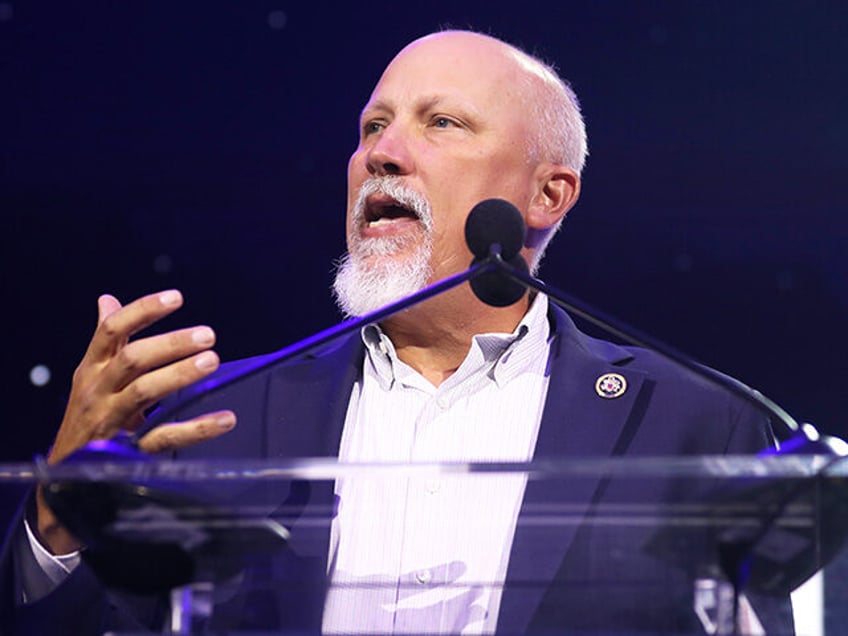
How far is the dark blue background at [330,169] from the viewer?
238 centimetres

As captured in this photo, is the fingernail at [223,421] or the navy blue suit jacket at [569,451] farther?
the fingernail at [223,421]

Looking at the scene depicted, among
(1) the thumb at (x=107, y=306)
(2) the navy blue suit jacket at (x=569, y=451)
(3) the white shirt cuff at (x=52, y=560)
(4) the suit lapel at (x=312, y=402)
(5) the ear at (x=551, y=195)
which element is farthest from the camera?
(5) the ear at (x=551, y=195)

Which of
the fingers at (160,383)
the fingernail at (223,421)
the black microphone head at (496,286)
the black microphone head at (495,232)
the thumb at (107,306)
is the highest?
the black microphone head at (495,232)

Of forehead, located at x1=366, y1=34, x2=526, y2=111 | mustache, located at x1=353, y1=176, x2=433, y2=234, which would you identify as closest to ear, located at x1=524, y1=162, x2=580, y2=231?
forehead, located at x1=366, y1=34, x2=526, y2=111

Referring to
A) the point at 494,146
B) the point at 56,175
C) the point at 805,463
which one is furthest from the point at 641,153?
the point at 805,463

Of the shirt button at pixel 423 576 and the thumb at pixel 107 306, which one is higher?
the thumb at pixel 107 306

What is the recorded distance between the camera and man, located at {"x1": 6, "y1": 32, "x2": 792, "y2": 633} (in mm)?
942

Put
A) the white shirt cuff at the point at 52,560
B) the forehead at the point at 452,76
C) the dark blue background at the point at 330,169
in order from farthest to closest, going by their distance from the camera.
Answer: the dark blue background at the point at 330,169 < the forehead at the point at 452,76 < the white shirt cuff at the point at 52,560

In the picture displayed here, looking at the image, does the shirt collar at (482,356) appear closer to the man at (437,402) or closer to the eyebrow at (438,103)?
the man at (437,402)

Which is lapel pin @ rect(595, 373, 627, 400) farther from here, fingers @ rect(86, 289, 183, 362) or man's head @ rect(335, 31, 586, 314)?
fingers @ rect(86, 289, 183, 362)

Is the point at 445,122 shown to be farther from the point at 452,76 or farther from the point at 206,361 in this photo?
the point at 206,361

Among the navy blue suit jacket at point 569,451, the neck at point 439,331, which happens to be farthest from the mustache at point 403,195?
the navy blue suit jacket at point 569,451

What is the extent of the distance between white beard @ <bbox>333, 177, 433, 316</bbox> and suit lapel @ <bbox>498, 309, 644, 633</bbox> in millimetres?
242

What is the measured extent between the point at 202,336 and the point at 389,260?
2.41 feet
